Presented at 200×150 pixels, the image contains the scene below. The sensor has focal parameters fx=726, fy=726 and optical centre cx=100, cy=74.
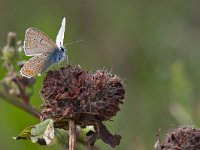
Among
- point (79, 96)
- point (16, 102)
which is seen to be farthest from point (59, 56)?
point (16, 102)

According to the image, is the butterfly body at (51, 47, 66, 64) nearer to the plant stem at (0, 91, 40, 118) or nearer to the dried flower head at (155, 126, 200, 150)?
the dried flower head at (155, 126, 200, 150)

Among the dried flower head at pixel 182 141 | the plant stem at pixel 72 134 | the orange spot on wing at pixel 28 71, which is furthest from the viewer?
the orange spot on wing at pixel 28 71

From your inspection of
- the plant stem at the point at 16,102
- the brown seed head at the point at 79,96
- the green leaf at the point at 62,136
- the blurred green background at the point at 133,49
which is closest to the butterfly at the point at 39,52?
the brown seed head at the point at 79,96

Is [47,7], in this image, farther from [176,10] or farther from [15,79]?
[15,79]

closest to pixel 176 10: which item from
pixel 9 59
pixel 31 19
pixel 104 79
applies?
pixel 31 19

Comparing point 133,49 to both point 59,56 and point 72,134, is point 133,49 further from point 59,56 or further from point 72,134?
point 72,134

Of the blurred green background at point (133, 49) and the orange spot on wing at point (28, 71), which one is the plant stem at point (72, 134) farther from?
the blurred green background at point (133, 49)

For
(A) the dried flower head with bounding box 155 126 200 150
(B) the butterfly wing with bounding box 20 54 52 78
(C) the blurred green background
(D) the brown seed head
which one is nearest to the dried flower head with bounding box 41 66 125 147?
(D) the brown seed head

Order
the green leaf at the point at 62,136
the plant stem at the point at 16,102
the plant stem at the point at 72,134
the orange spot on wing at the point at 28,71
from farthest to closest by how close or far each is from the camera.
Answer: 1. the plant stem at the point at 16,102
2. the green leaf at the point at 62,136
3. the orange spot on wing at the point at 28,71
4. the plant stem at the point at 72,134
